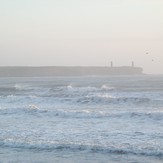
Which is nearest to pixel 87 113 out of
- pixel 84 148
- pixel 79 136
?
pixel 79 136

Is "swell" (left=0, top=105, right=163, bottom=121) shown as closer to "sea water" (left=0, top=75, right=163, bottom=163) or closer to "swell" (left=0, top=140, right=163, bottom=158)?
"sea water" (left=0, top=75, right=163, bottom=163)

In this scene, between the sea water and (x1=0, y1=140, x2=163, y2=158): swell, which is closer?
the sea water

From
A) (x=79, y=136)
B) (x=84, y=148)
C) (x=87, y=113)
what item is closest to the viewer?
(x=84, y=148)

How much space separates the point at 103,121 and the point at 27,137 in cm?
560

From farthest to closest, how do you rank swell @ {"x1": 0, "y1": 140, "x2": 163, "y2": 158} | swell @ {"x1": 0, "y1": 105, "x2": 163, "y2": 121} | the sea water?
swell @ {"x1": 0, "y1": 105, "x2": 163, "y2": 121} → swell @ {"x1": 0, "y1": 140, "x2": 163, "y2": 158} → the sea water

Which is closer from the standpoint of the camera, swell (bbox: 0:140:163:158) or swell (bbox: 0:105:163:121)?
swell (bbox: 0:140:163:158)

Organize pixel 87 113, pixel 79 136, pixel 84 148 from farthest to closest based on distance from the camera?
1. pixel 87 113
2. pixel 79 136
3. pixel 84 148

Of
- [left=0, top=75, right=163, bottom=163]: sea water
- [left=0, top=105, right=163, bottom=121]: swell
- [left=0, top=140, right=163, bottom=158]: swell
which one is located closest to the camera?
[left=0, top=75, right=163, bottom=163]: sea water

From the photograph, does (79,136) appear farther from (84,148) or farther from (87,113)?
(87,113)

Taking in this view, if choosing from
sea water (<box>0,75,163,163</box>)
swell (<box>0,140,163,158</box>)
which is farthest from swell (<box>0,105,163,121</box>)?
swell (<box>0,140,163,158</box>)

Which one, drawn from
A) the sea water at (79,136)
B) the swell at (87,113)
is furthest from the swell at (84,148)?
the swell at (87,113)

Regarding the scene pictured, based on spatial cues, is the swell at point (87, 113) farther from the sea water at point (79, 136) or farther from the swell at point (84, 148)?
the swell at point (84, 148)

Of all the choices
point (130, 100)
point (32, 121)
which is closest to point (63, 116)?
point (32, 121)

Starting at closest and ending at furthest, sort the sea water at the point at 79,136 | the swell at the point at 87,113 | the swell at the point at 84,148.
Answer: the sea water at the point at 79,136 → the swell at the point at 84,148 → the swell at the point at 87,113
